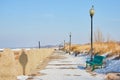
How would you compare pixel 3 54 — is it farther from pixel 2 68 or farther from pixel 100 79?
pixel 100 79

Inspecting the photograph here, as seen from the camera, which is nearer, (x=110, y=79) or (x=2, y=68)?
(x=2, y=68)

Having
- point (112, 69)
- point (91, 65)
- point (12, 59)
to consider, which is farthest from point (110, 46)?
point (12, 59)

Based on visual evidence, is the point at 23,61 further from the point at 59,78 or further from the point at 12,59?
the point at 12,59

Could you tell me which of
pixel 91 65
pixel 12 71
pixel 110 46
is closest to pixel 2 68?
pixel 12 71

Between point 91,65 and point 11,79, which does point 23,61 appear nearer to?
point 91,65

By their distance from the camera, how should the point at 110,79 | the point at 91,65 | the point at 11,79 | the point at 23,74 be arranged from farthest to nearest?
the point at 91,65, the point at 23,74, the point at 110,79, the point at 11,79

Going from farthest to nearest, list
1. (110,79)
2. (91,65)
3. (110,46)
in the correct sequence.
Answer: (110,46) → (91,65) → (110,79)

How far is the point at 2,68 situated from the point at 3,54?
0.69 m

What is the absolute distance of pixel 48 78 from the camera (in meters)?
17.7

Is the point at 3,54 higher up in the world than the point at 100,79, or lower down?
higher up

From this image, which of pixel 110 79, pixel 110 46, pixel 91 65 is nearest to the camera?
pixel 110 79

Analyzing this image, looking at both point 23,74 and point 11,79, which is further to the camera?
point 23,74

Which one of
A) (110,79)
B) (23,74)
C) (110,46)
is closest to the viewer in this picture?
(110,79)

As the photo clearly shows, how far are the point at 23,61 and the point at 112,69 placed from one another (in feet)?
18.0
